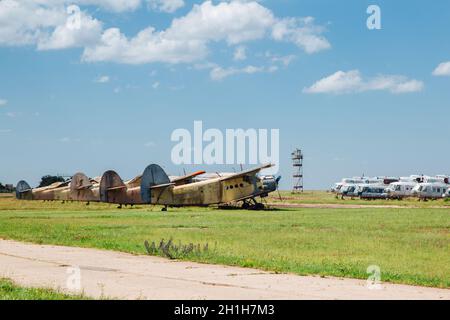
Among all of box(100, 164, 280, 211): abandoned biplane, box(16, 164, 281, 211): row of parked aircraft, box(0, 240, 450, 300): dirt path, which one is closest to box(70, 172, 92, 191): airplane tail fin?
box(16, 164, 281, 211): row of parked aircraft

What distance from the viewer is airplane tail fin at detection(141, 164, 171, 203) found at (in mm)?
62500

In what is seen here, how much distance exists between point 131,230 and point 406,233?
12291 millimetres

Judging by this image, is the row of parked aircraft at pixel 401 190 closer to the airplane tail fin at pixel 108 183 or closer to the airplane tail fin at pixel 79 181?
the airplane tail fin at pixel 79 181

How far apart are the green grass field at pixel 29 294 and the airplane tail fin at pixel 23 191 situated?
89.5 meters

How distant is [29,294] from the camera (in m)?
11.9

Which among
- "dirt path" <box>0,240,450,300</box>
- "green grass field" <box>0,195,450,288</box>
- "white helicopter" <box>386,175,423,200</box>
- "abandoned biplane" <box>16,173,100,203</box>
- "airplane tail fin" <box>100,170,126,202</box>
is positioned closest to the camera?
"dirt path" <box>0,240,450,300</box>

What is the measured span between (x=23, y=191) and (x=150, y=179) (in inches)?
1774

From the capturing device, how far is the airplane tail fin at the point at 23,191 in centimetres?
9950

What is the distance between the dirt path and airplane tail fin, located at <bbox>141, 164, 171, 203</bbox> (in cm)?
4343

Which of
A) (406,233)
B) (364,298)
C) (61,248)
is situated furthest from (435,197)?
(364,298)

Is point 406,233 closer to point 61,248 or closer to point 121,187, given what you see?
point 61,248

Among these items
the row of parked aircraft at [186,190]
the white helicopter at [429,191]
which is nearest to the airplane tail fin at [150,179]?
the row of parked aircraft at [186,190]

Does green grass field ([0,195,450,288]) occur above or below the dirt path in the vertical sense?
below

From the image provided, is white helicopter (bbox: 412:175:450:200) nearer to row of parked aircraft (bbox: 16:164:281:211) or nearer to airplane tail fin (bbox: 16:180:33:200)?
row of parked aircraft (bbox: 16:164:281:211)
